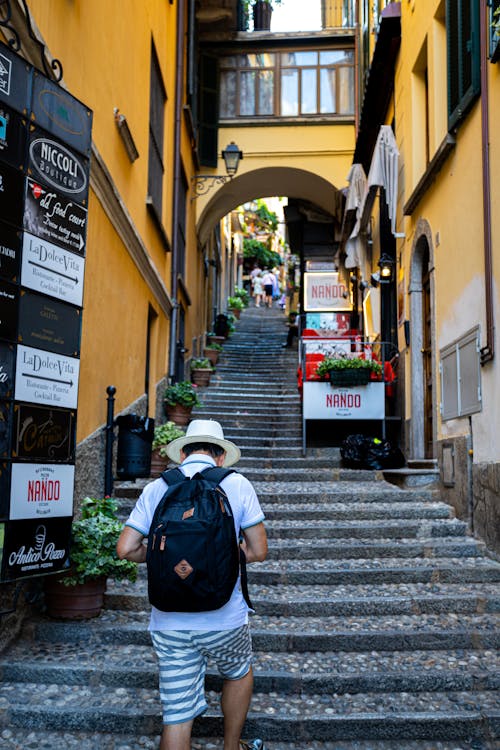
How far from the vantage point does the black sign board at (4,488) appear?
4.09 meters

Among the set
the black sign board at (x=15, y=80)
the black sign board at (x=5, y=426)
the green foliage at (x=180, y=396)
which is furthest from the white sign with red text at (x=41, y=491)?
the green foliage at (x=180, y=396)

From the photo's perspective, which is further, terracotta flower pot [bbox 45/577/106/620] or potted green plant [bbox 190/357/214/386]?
potted green plant [bbox 190/357/214/386]

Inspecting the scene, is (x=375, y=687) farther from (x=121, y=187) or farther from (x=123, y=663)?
(x=121, y=187)

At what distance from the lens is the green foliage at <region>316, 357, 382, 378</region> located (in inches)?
405

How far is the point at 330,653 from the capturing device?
473cm

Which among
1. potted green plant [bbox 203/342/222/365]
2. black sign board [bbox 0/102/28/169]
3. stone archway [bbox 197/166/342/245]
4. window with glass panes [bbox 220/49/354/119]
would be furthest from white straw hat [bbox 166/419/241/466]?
window with glass panes [bbox 220/49/354/119]

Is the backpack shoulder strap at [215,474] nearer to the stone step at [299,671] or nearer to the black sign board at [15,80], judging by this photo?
the stone step at [299,671]

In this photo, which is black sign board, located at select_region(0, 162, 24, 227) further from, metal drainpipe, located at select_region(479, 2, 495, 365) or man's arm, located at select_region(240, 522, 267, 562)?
metal drainpipe, located at select_region(479, 2, 495, 365)

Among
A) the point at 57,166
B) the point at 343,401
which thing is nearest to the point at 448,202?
the point at 343,401

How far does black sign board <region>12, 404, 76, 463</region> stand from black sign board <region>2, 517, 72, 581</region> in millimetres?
385

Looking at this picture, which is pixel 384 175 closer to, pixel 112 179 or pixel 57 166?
pixel 112 179

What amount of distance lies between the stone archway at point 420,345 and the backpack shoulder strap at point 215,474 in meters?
6.65

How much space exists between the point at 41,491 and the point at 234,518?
1.80m

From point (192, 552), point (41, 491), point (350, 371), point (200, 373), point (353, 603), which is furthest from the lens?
point (200, 373)
